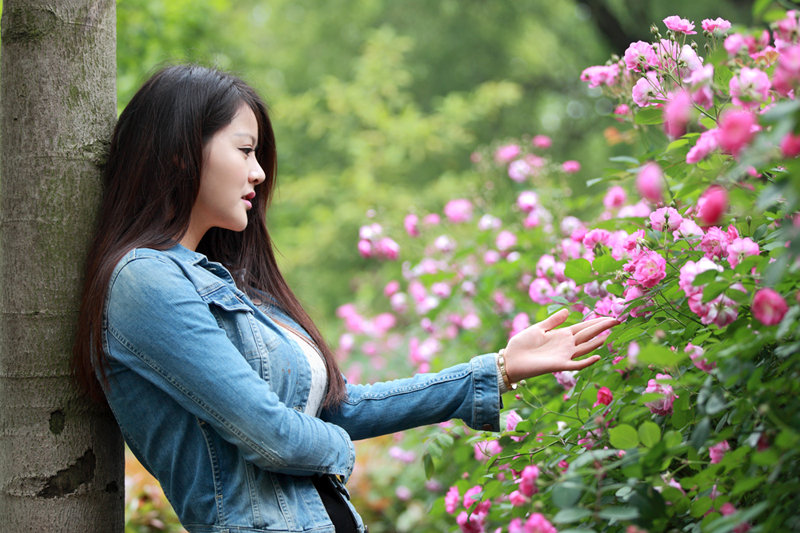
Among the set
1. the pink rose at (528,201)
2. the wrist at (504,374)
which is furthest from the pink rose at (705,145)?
the pink rose at (528,201)

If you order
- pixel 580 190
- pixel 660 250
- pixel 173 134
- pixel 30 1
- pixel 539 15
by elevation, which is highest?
pixel 539 15

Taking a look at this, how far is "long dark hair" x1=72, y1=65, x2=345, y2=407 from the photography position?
4.90 ft

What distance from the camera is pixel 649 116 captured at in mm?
1480

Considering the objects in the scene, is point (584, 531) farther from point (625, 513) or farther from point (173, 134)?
point (173, 134)

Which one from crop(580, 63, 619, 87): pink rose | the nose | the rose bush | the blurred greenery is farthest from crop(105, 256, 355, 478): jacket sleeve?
the blurred greenery

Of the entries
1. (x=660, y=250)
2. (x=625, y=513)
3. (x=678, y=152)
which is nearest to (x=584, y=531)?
(x=625, y=513)

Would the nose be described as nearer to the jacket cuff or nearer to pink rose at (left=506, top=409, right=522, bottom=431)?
the jacket cuff

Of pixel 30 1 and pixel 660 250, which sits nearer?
pixel 660 250

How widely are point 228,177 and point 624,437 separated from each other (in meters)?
0.93

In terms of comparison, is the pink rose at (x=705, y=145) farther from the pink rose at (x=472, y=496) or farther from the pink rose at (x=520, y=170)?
the pink rose at (x=520, y=170)

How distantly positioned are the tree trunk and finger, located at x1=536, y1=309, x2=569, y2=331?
948 mm

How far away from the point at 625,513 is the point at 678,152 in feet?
2.85

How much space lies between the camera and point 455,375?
170cm

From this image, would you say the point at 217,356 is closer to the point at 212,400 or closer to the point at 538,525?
the point at 212,400
